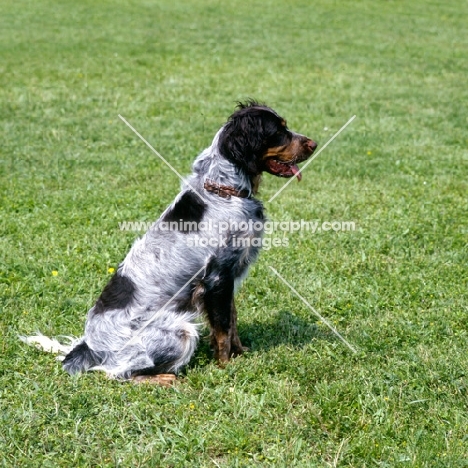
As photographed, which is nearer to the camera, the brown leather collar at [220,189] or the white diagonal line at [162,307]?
the white diagonal line at [162,307]

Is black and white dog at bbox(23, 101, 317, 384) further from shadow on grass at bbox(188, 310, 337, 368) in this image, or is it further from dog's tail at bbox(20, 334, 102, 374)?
shadow on grass at bbox(188, 310, 337, 368)

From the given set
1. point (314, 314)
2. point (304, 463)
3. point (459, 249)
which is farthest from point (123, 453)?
point (459, 249)

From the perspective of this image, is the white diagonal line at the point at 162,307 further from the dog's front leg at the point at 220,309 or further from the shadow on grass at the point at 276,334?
the shadow on grass at the point at 276,334

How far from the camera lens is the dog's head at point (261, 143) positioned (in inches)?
189

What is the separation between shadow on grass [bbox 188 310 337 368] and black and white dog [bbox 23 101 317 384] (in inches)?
15.0

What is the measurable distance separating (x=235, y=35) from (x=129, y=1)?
21.1 ft

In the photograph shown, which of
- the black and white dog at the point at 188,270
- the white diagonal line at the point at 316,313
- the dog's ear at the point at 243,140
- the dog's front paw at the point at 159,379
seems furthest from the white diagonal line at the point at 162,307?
the white diagonal line at the point at 316,313

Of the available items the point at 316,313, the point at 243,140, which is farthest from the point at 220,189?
the point at 316,313

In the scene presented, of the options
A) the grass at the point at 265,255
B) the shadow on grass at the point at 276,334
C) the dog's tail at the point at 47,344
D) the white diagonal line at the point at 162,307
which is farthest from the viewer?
the shadow on grass at the point at 276,334

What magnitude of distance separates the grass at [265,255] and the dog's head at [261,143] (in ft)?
4.22

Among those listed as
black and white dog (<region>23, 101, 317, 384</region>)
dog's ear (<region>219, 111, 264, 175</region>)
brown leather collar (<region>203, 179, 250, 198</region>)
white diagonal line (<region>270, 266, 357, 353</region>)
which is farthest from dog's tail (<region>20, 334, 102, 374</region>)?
white diagonal line (<region>270, 266, 357, 353</region>)

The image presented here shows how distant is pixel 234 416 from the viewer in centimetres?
436

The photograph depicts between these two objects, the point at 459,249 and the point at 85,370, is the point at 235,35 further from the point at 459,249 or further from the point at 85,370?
the point at 85,370

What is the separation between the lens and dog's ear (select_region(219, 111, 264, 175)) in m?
4.79
